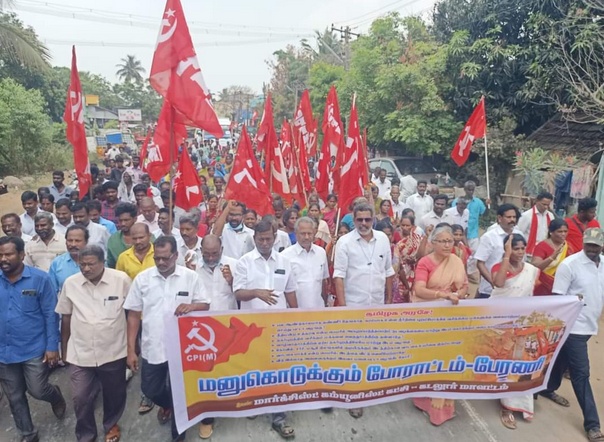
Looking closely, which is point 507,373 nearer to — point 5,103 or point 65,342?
point 65,342

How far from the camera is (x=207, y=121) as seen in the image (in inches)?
174

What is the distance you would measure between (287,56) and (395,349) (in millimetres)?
40859

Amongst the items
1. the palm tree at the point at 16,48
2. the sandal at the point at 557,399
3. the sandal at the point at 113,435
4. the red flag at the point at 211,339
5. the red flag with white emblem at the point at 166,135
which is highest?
the palm tree at the point at 16,48

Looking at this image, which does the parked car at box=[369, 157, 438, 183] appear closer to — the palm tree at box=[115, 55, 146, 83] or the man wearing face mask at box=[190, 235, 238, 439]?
the man wearing face mask at box=[190, 235, 238, 439]

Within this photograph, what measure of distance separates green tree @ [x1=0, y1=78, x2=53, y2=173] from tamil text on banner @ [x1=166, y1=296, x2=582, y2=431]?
17797 millimetres

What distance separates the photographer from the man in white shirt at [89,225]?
4.88 meters

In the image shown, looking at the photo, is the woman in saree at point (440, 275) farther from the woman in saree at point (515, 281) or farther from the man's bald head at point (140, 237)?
the man's bald head at point (140, 237)

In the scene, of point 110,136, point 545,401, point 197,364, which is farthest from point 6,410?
point 110,136

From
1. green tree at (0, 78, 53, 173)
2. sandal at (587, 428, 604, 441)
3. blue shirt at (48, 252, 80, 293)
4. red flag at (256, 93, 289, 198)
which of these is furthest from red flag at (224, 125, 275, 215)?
green tree at (0, 78, 53, 173)

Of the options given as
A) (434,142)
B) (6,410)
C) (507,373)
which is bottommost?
(6,410)

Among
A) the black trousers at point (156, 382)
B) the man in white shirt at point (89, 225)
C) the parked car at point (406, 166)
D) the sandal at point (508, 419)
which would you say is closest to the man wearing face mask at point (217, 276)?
the black trousers at point (156, 382)

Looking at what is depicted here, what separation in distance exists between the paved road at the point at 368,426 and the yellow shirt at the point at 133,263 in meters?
1.31

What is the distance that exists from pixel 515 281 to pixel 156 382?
10.7ft

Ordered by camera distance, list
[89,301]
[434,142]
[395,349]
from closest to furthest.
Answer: [89,301] < [395,349] < [434,142]
